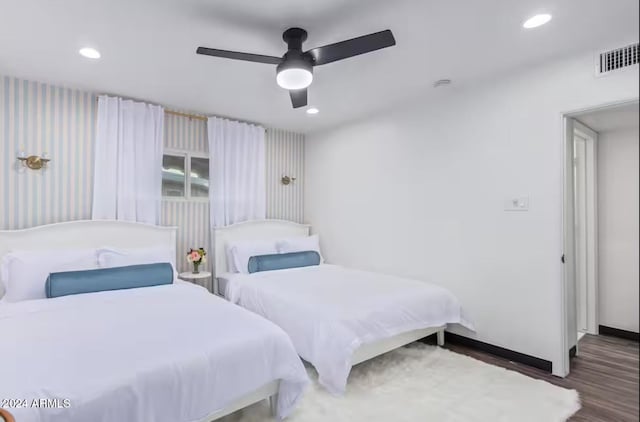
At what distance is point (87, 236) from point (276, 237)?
2034mm

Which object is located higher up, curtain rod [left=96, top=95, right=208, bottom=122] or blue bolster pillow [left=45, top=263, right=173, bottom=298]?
curtain rod [left=96, top=95, right=208, bottom=122]

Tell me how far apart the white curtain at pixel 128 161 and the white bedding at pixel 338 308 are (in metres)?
1.26

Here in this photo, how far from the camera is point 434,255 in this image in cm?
322

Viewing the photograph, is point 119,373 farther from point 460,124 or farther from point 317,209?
point 317,209

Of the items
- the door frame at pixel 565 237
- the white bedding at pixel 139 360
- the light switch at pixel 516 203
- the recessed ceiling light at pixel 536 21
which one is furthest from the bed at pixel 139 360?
the recessed ceiling light at pixel 536 21

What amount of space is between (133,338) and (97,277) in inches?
47.9

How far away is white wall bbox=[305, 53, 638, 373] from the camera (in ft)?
8.05

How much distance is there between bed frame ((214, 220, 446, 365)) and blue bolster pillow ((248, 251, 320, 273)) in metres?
0.51

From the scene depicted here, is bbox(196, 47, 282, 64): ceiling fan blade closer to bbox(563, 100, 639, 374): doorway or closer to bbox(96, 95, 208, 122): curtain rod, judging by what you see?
bbox(563, 100, 639, 374): doorway

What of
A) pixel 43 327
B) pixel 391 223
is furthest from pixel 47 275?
pixel 391 223

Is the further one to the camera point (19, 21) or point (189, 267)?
point (189, 267)

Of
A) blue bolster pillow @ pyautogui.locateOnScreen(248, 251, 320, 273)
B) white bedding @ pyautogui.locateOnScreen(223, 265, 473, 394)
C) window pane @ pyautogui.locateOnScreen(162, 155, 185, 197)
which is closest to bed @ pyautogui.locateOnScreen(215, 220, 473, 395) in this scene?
white bedding @ pyautogui.locateOnScreen(223, 265, 473, 394)

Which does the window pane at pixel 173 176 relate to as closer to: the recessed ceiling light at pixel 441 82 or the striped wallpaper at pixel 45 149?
the striped wallpaper at pixel 45 149

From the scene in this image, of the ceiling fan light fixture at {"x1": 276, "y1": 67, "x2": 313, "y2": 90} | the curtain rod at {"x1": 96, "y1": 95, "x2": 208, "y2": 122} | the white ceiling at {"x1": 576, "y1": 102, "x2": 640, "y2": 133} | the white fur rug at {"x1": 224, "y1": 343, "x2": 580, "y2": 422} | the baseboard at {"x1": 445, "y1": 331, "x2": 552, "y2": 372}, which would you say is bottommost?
the white fur rug at {"x1": 224, "y1": 343, "x2": 580, "y2": 422}
